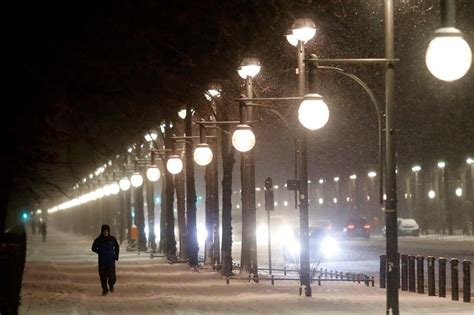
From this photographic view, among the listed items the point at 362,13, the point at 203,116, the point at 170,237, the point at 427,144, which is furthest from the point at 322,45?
the point at 427,144

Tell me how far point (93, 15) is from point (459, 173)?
8557 centimetres

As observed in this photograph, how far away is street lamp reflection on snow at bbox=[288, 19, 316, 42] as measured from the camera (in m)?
30.8

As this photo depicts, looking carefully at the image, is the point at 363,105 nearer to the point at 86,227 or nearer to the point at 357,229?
the point at 357,229

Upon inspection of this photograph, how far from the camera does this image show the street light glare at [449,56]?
41.3 feet

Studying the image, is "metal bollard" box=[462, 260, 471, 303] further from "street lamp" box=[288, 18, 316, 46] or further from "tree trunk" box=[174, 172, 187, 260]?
"tree trunk" box=[174, 172, 187, 260]

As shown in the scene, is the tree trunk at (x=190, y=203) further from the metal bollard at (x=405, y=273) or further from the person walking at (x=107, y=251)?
the metal bollard at (x=405, y=273)

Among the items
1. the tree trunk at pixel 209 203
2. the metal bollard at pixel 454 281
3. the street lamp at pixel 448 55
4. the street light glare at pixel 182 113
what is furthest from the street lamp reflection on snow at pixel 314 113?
the tree trunk at pixel 209 203

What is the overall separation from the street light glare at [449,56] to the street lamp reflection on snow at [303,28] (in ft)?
59.6

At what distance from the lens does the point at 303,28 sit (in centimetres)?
3078

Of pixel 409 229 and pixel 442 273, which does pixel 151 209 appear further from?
pixel 442 273

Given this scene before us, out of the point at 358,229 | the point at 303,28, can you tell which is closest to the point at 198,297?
the point at 303,28

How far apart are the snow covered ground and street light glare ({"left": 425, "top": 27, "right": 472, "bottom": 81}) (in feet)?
45.3

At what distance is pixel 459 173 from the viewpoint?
350ft

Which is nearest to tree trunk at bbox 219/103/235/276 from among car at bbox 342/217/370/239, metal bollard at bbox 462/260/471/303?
metal bollard at bbox 462/260/471/303
